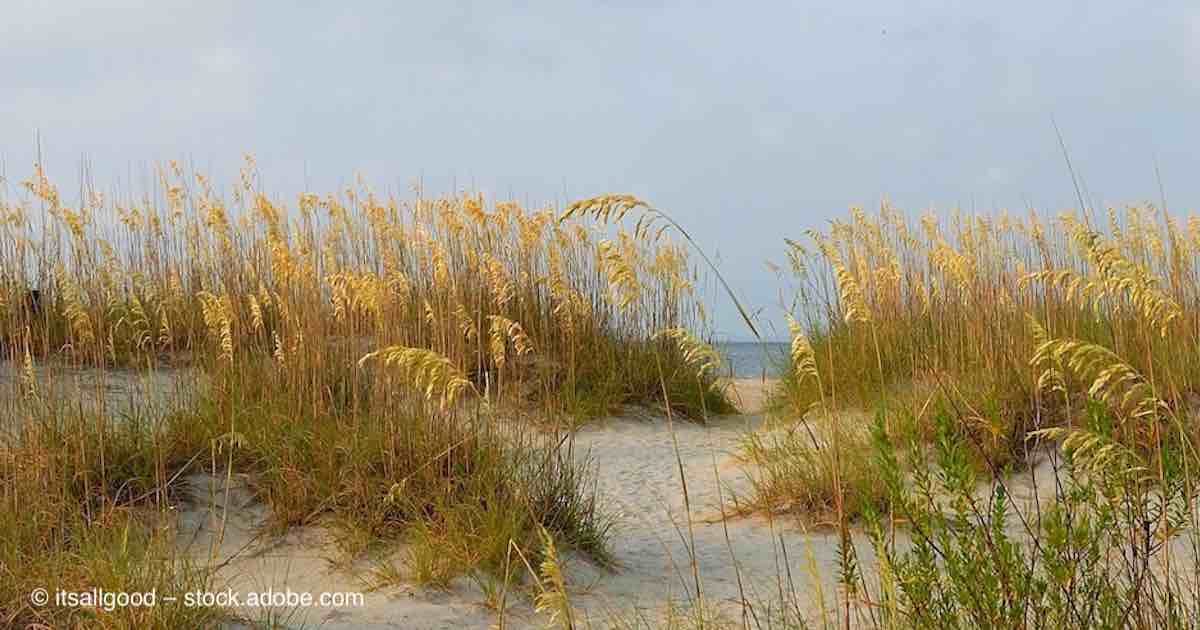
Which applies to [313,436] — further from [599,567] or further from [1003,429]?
[1003,429]

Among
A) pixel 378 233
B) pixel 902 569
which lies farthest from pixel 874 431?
pixel 378 233

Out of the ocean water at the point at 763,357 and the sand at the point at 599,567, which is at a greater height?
the ocean water at the point at 763,357

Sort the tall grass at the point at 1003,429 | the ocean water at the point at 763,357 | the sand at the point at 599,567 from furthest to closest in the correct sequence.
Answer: the ocean water at the point at 763,357 → the sand at the point at 599,567 → the tall grass at the point at 1003,429

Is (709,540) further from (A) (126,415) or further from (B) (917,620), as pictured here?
(A) (126,415)

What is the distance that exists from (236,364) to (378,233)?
76.4 inches

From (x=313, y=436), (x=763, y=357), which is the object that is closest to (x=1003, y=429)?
(x=763, y=357)

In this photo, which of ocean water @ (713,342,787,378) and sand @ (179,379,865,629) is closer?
sand @ (179,379,865,629)

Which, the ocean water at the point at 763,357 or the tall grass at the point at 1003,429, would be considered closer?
the tall grass at the point at 1003,429

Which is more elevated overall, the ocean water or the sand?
the ocean water

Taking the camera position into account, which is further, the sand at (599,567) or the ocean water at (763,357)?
the ocean water at (763,357)

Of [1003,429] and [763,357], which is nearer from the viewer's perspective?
[1003,429]

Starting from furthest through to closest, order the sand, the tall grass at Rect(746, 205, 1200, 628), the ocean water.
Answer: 1. the ocean water
2. the sand
3. the tall grass at Rect(746, 205, 1200, 628)

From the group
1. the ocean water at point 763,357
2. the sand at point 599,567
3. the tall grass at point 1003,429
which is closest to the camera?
the tall grass at point 1003,429

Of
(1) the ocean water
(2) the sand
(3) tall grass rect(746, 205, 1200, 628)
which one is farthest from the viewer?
(1) the ocean water
